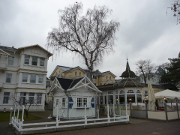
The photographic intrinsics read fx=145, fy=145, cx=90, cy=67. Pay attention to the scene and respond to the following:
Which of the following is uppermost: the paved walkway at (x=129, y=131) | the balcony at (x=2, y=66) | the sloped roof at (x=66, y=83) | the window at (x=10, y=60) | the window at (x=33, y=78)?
the window at (x=10, y=60)

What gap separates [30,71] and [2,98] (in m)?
5.87

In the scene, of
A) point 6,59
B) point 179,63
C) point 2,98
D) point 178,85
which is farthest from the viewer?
point 178,85

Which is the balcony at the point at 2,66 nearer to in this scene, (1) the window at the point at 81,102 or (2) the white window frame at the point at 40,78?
(2) the white window frame at the point at 40,78

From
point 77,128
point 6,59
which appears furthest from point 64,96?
point 6,59

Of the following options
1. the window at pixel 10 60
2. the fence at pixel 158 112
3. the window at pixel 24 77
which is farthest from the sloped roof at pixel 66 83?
the window at pixel 10 60

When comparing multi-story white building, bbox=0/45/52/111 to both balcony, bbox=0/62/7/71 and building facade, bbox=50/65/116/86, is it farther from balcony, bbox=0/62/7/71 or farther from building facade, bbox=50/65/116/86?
building facade, bbox=50/65/116/86

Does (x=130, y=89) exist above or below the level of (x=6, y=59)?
below

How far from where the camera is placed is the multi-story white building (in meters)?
23.3

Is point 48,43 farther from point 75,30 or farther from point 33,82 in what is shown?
point 33,82

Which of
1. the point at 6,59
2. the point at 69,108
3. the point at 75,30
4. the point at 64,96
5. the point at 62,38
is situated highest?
the point at 75,30

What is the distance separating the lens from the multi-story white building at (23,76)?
23281mm

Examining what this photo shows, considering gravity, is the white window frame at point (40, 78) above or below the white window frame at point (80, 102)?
above

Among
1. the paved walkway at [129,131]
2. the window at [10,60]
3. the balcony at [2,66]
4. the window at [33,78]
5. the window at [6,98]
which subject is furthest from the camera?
the window at [33,78]

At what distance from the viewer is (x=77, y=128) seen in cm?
1029
